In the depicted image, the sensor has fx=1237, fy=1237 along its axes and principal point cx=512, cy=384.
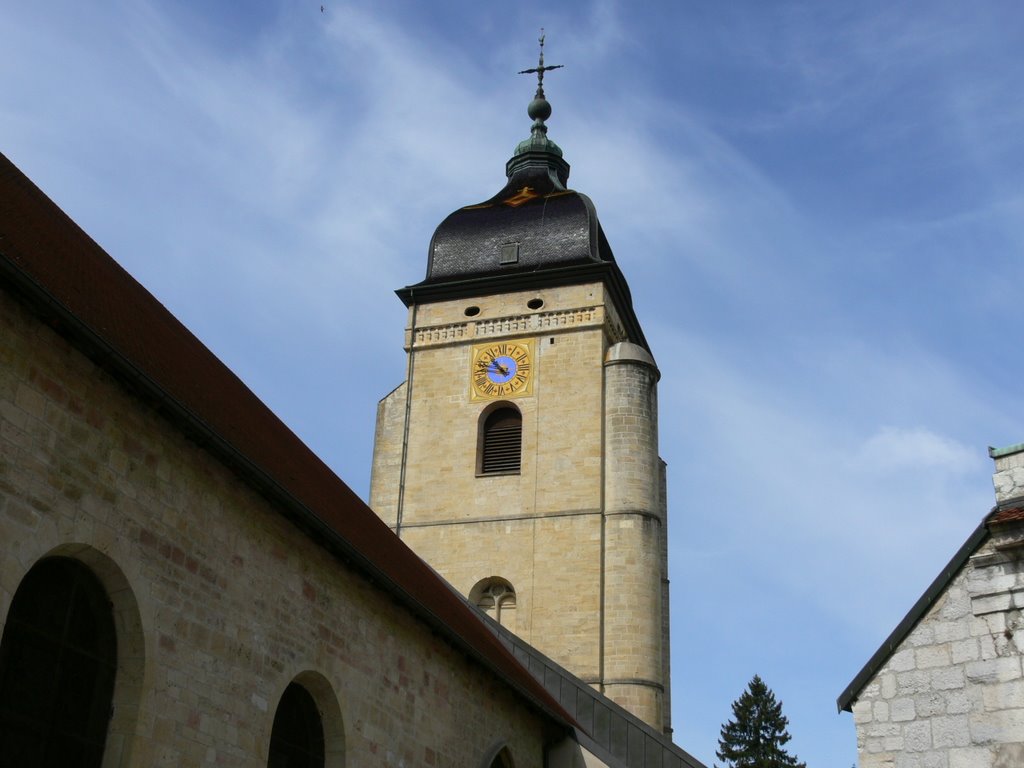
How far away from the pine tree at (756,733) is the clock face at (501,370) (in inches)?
890

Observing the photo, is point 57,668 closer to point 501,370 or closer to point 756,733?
point 501,370

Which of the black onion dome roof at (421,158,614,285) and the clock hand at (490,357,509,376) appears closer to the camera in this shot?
the clock hand at (490,357,509,376)

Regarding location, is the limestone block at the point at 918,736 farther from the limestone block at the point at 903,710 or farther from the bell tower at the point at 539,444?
the bell tower at the point at 539,444

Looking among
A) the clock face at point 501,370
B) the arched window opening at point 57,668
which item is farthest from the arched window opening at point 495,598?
the arched window opening at point 57,668

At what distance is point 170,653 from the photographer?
737 centimetres

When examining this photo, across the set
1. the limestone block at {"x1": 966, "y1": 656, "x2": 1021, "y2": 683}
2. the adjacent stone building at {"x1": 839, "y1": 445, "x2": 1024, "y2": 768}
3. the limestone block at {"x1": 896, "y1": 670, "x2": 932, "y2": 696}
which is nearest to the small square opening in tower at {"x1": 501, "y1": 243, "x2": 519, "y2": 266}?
the adjacent stone building at {"x1": 839, "y1": 445, "x2": 1024, "y2": 768}

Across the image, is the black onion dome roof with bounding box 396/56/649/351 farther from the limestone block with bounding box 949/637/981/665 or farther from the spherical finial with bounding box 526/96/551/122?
the limestone block with bounding box 949/637/981/665

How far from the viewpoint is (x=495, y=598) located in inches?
883

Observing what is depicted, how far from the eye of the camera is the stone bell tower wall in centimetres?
2078

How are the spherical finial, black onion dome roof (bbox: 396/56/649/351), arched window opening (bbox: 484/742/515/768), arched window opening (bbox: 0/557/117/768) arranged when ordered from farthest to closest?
the spherical finial → black onion dome roof (bbox: 396/56/649/351) → arched window opening (bbox: 484/742/515/768) → arched window opening (bbox: 0/557/117/768)

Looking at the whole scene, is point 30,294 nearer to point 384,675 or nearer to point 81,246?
point 81,246

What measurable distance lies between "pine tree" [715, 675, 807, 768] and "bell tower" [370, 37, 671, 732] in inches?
768

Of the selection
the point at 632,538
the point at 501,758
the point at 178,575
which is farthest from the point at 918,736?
the point at 632,538

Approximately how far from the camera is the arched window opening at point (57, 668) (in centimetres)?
642
